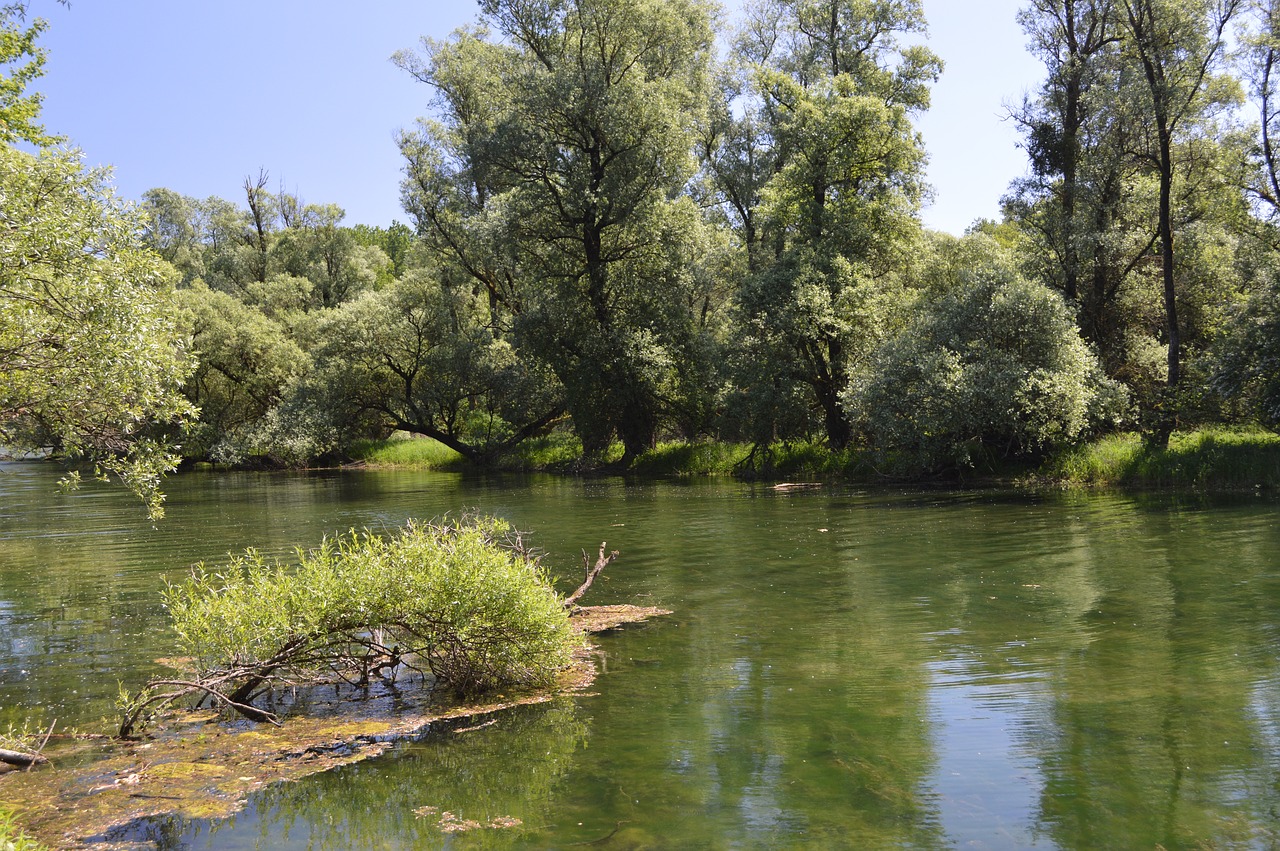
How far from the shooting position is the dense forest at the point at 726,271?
52.9 feet

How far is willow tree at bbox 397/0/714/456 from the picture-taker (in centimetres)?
4119

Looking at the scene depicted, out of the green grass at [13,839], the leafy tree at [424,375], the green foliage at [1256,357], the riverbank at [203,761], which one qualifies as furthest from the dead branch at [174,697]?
the leafy tree at [424,375]

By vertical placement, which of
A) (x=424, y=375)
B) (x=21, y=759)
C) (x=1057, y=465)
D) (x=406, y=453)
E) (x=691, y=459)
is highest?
(x=424, y=375)

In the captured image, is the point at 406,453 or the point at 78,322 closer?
the point at 78,322

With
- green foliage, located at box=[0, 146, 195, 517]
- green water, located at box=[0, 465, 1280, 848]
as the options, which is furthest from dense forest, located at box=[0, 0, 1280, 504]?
green water, located at box=[0, 465, 1280, 848]

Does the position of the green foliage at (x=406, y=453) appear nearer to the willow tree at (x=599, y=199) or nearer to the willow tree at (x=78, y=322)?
the willow tree at (x=599, y=199)

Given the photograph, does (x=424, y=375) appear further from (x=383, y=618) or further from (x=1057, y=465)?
(x=383, y=618)

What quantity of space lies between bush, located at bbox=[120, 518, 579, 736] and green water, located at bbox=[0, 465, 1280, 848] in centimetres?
80

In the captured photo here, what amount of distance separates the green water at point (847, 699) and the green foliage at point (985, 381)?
7898 mm

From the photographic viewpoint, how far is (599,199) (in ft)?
135

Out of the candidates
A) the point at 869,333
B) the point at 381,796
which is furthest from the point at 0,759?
the point at 869,333

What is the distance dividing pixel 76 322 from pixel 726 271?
35.3m

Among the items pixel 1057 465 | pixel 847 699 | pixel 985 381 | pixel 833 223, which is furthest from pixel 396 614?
pixel 833 223

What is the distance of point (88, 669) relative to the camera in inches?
466
